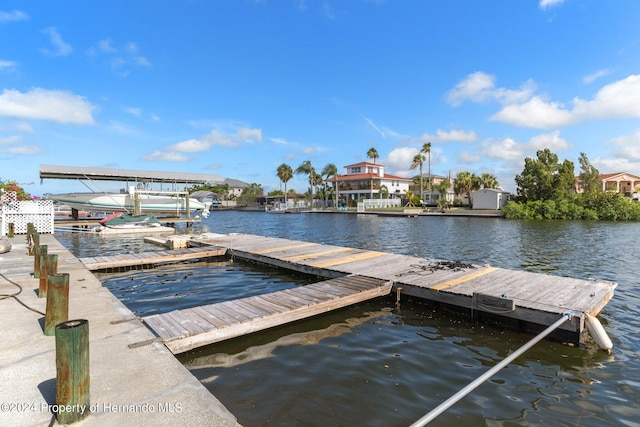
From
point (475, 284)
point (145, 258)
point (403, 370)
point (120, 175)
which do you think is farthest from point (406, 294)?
point (120, 175)

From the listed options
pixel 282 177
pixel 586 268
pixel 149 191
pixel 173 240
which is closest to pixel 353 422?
pixel 586 268

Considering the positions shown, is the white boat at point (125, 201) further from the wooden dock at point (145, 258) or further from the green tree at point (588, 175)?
the green tree at point (588, 175)

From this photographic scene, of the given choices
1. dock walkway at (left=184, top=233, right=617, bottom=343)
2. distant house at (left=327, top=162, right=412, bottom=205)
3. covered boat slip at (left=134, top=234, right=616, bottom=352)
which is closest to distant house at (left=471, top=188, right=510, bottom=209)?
distant house at (left=327, top=162, right=412, bottom=205)

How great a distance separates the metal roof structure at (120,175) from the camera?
2425 centimetres

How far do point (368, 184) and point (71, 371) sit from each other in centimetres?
7653

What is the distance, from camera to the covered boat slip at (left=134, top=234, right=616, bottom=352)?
6.56 meters

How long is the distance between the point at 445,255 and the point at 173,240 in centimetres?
1454

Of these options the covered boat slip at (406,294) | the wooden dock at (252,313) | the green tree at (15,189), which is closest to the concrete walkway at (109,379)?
the wooden dock at (252,313)

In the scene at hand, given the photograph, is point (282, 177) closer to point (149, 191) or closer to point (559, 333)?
point (149, 191)

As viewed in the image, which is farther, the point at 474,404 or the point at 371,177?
the point at 371,177

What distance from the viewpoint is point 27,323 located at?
5.55 m

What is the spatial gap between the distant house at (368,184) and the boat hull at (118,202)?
5173 cm

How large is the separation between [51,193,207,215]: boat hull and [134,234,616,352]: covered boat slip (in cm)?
2143

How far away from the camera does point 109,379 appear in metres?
3.93
